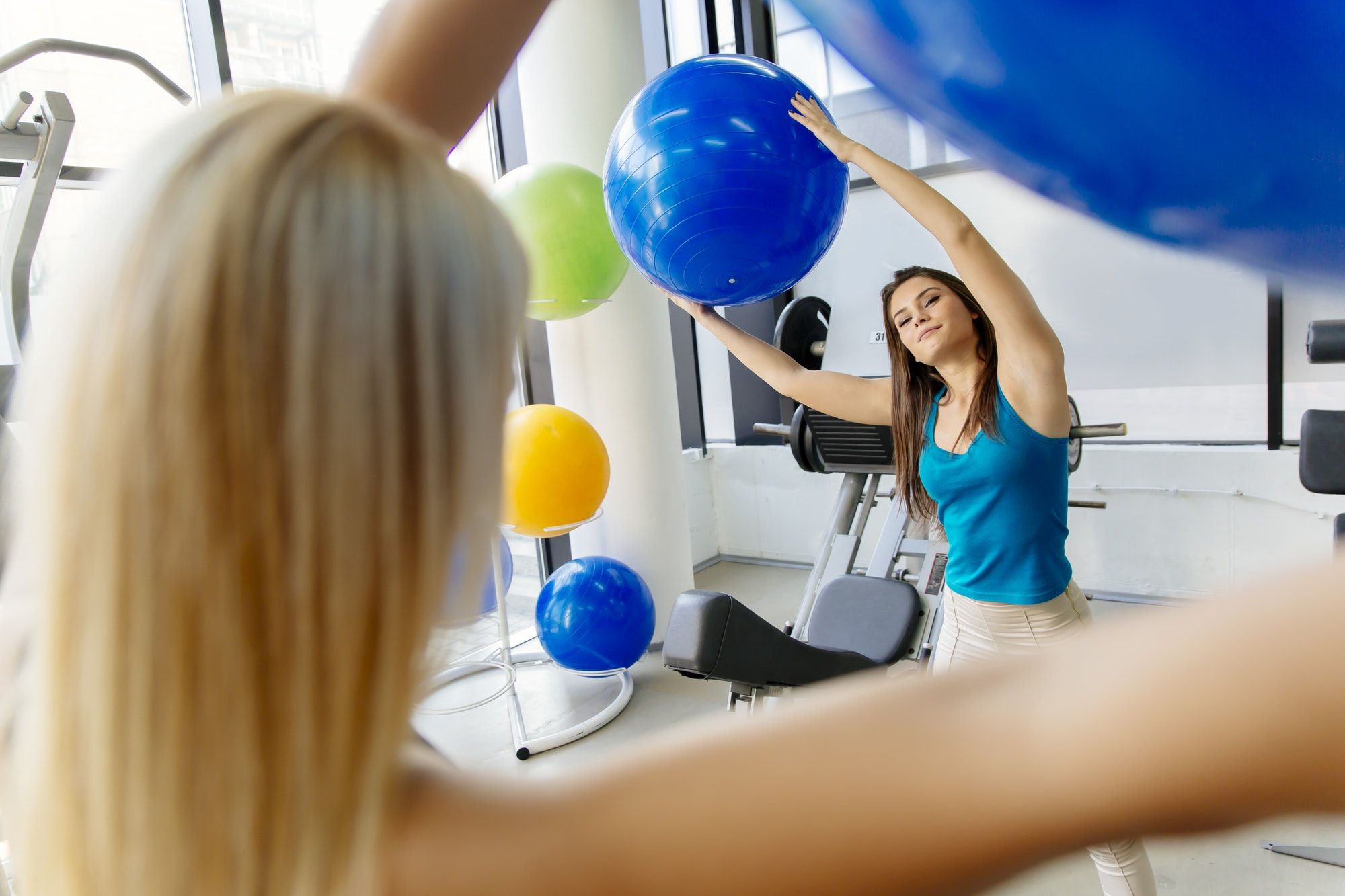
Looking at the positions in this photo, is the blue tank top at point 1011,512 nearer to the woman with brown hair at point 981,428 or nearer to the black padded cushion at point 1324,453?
the woman with brown hair at point 981,428

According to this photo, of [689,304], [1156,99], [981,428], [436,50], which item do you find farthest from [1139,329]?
[436,50]

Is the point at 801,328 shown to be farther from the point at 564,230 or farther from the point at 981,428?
the point at 981,428

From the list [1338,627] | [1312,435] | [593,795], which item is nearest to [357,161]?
[593,795]

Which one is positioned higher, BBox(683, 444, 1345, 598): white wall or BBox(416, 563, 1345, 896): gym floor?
BBox(683, 444, 1345, 598): white wall

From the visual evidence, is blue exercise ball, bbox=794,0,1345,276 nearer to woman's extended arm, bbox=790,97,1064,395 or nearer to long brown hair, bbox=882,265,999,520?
woman's extended arm, bbox=790,97,1064,395

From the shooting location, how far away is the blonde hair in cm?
37

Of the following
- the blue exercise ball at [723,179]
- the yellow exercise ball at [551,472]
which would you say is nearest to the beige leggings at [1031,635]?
the blue exercise ball at [723,179]

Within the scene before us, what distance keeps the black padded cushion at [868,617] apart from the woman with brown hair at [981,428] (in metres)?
0.48

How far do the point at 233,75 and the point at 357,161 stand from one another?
9.81ft

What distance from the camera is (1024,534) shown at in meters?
1.73

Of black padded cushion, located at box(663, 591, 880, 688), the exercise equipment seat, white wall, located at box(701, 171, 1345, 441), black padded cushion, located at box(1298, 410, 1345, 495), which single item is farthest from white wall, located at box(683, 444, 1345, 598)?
black padded cushion, located at box(663, 591, 880, 688)

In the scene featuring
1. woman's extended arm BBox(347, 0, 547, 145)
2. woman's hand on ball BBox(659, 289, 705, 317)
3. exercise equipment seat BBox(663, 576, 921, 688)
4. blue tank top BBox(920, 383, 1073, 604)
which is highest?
woman's extended arm BBox(347, 0, 547, 145)

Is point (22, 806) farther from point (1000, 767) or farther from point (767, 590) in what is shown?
point (767, 590)

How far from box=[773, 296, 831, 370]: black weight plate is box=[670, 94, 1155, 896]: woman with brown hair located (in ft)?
3.97
